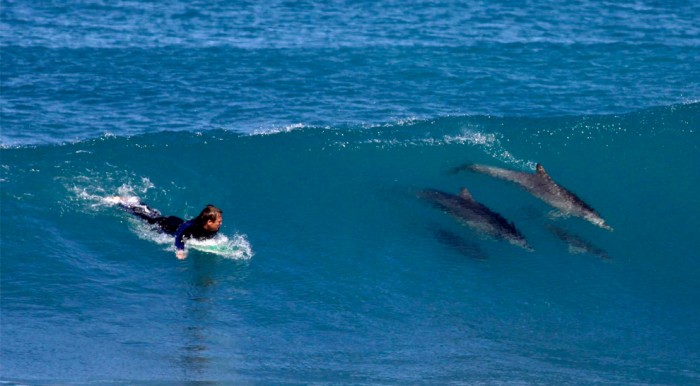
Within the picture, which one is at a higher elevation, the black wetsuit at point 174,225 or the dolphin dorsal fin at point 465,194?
the dolphin dorsal fin at point 465,194

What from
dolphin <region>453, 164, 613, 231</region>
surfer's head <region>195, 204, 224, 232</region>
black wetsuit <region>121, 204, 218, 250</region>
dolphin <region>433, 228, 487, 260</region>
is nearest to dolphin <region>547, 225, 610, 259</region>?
dolphin <region>453, 164, 613, 231</region>

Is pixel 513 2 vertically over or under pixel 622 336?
over

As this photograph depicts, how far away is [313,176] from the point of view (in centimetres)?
3209

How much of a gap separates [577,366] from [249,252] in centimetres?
966

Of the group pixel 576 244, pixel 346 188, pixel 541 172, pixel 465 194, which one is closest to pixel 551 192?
pixel 541 172

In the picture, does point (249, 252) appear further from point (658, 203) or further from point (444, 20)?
point (444, 20)

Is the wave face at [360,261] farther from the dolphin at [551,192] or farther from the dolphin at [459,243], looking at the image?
the dolphin at [551,192]

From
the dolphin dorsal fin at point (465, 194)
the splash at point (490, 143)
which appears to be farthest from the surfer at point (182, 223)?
the splash at point (490, 143)

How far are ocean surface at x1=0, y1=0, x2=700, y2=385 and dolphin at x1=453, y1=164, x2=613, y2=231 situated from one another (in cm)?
33

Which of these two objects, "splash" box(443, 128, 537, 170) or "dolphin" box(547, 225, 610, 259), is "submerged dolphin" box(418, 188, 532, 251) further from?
"splash" box(443, 128, 537, 170)

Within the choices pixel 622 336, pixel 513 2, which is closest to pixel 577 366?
pixel 622 336

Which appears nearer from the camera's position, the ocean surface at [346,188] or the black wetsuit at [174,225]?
the ocean surface at [346,188]

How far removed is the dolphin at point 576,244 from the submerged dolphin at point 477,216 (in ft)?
3.54

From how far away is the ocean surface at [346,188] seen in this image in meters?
23.2
